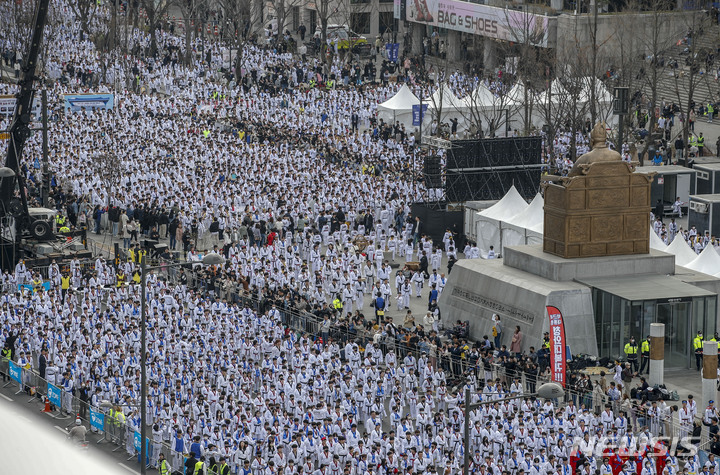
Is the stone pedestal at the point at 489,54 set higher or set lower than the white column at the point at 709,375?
higher

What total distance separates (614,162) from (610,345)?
4.78 m

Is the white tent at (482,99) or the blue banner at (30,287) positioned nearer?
the blue banner at (30,287)

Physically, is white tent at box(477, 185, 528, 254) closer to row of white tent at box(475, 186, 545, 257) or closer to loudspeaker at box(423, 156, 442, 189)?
row of white tent at box(475, 186, 545, 257)

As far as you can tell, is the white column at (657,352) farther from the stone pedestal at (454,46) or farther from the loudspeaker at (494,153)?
the stone pedestal at (454,46)

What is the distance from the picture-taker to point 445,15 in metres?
75.0

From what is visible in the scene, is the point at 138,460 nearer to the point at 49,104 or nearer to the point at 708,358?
the point at 708,358

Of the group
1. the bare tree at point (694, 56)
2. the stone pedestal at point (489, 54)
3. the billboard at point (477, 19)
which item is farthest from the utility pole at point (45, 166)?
the stone pedestal at point (489, 54)

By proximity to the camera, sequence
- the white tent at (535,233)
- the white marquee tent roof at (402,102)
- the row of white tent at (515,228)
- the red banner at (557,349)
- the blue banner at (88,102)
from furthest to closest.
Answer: the white marquee tent roof at (402,102), the blue banner at (88,102), the white tent at (535,233), the row of white tent at (515,228), the red banner at (557,349)

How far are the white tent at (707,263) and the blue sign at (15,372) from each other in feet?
59.7

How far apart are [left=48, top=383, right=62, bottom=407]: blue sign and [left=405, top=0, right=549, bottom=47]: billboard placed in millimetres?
37506

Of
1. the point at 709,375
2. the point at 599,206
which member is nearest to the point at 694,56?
the point at 599,206

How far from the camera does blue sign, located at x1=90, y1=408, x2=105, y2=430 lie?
24.5 m

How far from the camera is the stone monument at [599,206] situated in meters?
31.0

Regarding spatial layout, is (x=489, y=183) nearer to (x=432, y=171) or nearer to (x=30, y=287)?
(x=432, y=171)
